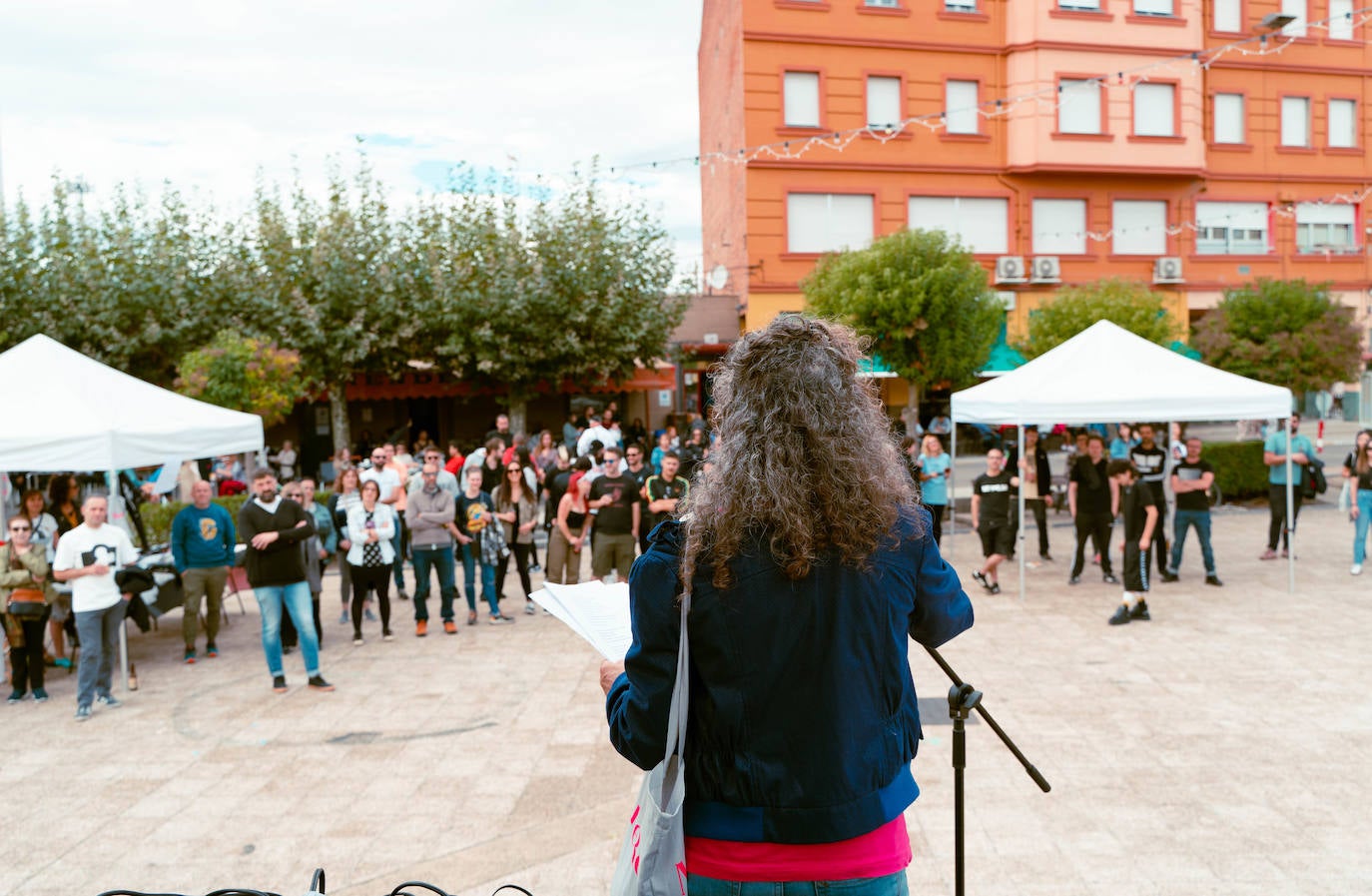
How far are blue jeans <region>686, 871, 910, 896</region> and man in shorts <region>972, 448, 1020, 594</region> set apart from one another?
30.7 ft

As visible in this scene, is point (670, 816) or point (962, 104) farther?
point (962, 104)

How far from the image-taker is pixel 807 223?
80.4ft

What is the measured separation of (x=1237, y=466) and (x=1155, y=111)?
464 inches

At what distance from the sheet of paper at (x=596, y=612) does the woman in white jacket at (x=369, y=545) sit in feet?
23.8

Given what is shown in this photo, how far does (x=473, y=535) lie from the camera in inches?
410

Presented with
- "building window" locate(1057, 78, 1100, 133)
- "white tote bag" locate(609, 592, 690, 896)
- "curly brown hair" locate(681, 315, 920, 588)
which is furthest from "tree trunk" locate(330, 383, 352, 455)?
"white tote bag" locate(609, 592, 690, 896)

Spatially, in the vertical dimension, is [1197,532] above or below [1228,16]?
below

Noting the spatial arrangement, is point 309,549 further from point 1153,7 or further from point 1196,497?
point 1153,7

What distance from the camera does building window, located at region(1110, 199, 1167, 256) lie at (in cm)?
2569

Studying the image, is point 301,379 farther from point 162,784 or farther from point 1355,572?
point 1355,572

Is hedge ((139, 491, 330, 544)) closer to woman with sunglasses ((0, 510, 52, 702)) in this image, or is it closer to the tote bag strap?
Result: woman with sunglasses ((0, 510, 52, 702))

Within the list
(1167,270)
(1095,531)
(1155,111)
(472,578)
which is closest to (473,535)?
(472,578)

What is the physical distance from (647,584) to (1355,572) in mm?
11979

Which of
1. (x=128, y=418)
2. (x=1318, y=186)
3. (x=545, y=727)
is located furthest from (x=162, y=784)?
(x=1318, y=186)
